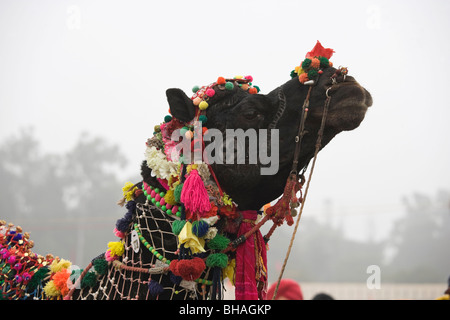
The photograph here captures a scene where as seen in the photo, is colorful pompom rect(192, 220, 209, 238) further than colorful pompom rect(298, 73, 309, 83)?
Answer: No

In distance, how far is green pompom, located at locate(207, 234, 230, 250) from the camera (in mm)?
2895

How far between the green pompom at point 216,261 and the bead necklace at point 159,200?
1.08 ft

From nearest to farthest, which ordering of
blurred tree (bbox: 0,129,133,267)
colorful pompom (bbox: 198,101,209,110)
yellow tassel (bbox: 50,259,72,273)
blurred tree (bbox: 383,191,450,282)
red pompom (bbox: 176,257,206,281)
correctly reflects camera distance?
red pompom (bbox: 176,257,206,281) → colorful pompom (bbox: 198,101,209,110) → yellow tassel (bbox: 50,259,72,273) → blurred tree (bbox: 0,129,133,267) → blurred tree (bbox: 383,191,450,282)

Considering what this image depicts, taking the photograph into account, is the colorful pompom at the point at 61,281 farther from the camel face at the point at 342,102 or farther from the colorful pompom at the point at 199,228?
the camel face at the point at 342,102

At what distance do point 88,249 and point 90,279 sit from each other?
32999 millimetres

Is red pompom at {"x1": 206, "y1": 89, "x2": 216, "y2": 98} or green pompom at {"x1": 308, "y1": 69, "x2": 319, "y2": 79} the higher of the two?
green pompom at {"x1": 308, "y1": 69, "x2": 319, "y2": 79}

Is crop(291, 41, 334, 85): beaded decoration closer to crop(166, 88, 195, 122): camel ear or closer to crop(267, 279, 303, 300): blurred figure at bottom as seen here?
crop(166, 88, 195, 122): camel ear

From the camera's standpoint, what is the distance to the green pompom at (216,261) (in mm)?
2826

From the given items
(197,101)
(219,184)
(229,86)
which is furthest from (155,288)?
(229,86)

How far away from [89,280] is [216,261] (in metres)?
0.91

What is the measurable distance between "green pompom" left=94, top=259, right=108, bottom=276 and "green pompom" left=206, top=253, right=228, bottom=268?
745mm

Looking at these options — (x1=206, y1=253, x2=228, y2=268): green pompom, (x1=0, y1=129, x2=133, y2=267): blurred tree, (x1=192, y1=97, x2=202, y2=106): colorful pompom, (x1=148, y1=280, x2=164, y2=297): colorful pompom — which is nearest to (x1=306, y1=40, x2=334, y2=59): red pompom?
(x1=192, y1=97, x2=202, y2=106): colorful pompom
